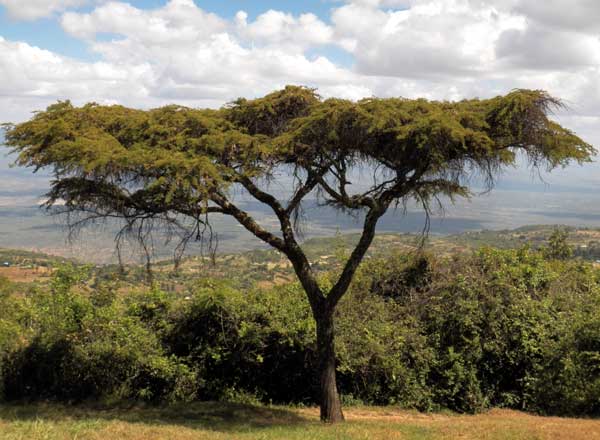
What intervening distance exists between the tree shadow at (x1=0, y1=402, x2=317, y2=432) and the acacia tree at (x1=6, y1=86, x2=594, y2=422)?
1375 millimetres

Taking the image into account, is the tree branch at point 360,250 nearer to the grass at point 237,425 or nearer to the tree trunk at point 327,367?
the tree trunk at point 327,367

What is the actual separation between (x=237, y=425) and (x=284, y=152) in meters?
5.01

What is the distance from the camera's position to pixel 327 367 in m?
10.5

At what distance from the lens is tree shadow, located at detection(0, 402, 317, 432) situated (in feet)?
34.0

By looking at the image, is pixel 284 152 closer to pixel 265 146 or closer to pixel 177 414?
pixel 265 146

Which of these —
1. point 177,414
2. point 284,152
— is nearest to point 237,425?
point 177,414

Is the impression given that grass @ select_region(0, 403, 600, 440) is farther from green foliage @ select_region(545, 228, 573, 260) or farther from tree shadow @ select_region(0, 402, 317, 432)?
green foliage @ select_region(545, 228, 573, 260)

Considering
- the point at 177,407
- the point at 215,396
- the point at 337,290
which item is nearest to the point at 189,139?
the point at 337,290

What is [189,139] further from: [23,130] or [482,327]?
[482,327]

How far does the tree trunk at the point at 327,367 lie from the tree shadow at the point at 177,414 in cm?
49

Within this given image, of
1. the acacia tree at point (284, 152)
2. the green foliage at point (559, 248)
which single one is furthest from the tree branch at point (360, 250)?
the green foliage at point (559, 248)

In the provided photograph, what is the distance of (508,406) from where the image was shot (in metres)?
13.9

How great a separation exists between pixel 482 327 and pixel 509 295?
1.18 m

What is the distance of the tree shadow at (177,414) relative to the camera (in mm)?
10375
